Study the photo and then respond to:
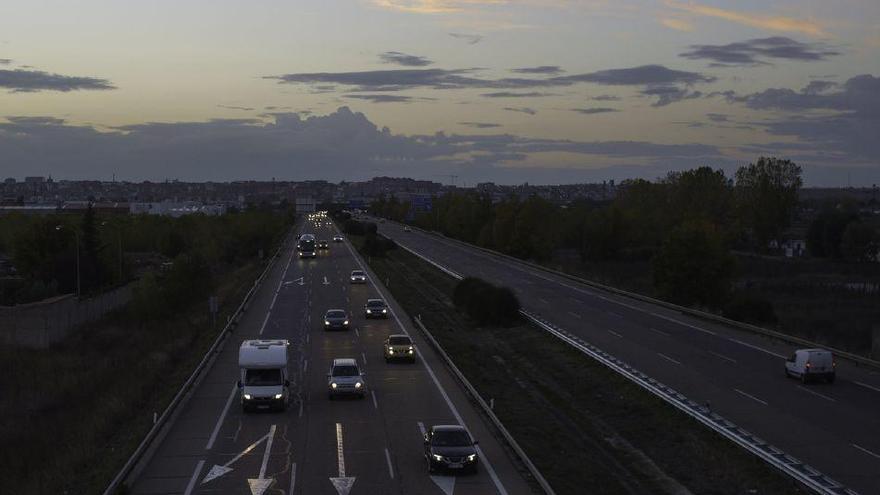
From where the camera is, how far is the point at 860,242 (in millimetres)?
109938

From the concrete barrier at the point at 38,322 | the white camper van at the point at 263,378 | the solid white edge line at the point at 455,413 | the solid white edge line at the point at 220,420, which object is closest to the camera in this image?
the solid white edge line at the point at 455,413

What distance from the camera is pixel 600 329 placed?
4697 centimetres

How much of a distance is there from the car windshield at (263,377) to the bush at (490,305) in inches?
994

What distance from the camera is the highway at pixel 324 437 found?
66.2 feet

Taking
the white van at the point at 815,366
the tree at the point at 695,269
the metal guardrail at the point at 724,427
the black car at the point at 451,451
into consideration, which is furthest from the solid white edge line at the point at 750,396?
the tree at the point at 695,269

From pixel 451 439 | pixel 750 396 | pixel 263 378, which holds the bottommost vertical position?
pixel 750 396

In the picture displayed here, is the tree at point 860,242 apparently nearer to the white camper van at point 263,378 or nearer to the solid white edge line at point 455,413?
the solid white edge line at point 455,413

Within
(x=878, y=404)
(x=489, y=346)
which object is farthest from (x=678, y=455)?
(x=489, y=346)

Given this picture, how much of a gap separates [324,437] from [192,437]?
3.31 m

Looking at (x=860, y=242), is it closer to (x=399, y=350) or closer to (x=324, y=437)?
(x=399, y=350)

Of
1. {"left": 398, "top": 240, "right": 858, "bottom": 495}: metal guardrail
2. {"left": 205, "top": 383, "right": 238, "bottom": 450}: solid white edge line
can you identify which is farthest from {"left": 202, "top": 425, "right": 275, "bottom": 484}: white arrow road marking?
{"left": 398, "top": 240, "right": 858, "bottom": 495}: metal guardrail

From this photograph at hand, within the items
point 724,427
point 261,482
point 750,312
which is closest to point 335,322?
point 750,312

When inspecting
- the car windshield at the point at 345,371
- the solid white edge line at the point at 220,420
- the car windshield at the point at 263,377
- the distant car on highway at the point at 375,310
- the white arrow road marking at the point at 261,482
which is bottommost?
the distant car on highway at the point at 375,310

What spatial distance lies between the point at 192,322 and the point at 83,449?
3020cm
